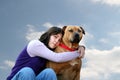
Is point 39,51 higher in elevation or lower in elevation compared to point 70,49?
lower

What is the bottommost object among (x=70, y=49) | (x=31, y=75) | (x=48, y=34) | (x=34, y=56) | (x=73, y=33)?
(x=31, y=75)

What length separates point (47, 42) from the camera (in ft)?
13.5

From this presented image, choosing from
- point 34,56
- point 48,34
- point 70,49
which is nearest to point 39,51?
point 34,56

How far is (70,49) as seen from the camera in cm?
488

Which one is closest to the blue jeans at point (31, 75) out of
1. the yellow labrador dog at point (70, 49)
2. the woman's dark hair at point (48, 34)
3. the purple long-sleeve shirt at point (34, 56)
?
the purple long-sleeve shirt at point (34, 56)

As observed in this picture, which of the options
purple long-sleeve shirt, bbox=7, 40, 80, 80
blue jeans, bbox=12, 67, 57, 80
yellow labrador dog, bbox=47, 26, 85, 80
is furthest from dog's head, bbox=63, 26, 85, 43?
blue jeans, bbox=12, 67, 57, 80

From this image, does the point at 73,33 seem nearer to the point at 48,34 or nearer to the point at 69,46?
the point at 69,46

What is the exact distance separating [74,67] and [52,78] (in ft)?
4.57

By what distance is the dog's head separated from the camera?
4.90 meters

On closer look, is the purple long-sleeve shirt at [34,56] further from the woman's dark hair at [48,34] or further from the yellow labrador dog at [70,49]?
the yellow labrador dog at [70,49]

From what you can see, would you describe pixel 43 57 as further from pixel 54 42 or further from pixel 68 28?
pixel 68 28

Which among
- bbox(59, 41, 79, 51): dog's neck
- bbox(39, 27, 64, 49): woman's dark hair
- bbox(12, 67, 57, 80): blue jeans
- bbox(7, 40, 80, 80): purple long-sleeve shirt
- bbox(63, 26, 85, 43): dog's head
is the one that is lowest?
bbox(12, 67, 57, 80): blue jeans

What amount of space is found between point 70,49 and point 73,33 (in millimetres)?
312

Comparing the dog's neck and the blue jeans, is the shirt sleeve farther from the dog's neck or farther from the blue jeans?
the dog's neck
